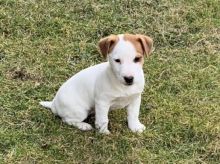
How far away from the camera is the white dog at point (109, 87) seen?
15.7 feet

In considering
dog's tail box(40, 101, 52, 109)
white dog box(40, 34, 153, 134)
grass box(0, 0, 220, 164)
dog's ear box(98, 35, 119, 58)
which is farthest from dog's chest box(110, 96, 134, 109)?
dog's tail box(40, 101, 52, 109)

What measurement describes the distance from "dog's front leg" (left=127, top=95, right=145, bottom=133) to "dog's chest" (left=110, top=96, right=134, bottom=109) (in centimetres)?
5

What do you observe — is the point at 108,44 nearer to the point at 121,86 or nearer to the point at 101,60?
the point at 121,86

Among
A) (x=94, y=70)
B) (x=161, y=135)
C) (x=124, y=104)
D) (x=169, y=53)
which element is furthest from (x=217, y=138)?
(x=169, y=53)

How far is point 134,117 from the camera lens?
17.7 feet

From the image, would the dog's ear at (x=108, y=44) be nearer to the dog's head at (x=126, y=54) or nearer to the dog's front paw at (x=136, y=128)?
the dog's head at (x=126, y=54)

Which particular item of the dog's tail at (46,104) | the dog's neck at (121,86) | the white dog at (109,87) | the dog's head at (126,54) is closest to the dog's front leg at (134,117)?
the white dog at (109,87)

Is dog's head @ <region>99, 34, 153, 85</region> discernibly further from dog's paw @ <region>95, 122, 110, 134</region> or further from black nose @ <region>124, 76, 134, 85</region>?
dog's paw @ <region>95, 122, 110, 134</region>

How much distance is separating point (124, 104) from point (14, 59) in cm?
176

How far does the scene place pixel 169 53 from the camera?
6.67m

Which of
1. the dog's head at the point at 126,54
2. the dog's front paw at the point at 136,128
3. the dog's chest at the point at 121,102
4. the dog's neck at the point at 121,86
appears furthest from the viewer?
the dog's front paw at the point at 136,128

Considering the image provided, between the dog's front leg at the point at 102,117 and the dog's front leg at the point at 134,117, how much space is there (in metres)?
0.22

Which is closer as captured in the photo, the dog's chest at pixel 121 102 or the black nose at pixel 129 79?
the black nose at pixel 129 79

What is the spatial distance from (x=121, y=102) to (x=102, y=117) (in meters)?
0.21
